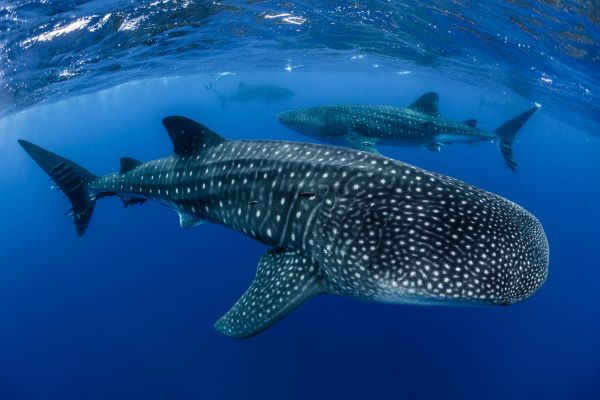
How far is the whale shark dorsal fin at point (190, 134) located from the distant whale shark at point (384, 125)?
19.9 ft

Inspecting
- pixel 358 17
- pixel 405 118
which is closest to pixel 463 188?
pixel 405 118

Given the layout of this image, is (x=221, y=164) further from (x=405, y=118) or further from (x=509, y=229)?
(x=405, y=118)

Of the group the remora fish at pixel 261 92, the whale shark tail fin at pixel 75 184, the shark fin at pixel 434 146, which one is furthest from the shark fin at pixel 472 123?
the remora fish at pixel 261 92

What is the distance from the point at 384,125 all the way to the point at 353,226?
8.25 meters

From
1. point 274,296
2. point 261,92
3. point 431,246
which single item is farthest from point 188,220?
point 261,92

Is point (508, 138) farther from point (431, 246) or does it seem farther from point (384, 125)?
point (431, 246)

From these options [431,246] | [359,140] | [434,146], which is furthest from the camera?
[434,146]

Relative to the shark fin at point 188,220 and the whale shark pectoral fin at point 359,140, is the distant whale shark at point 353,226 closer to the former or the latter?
the shark fin at point 188,220

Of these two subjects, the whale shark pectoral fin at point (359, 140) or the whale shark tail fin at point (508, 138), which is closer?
the whale shark pectoral fin at point (359, 140)

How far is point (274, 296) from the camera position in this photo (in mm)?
4082

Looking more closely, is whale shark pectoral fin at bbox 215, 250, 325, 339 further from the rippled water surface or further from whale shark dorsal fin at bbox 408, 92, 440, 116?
the rippled water surface

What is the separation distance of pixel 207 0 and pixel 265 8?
8.59 feet

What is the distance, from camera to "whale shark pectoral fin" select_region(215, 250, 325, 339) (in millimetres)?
3914

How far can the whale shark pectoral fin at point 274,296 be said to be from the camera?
3914mm
